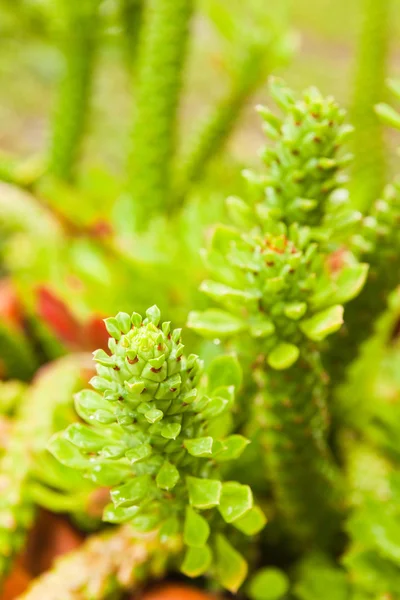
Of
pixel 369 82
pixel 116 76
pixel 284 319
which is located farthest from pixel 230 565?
pixel 116 76

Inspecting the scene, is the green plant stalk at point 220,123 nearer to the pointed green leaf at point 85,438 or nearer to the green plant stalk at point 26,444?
the green plant stalk at point 26,444

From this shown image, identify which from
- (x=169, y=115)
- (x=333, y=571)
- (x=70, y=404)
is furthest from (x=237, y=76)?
(x=333, y=571)

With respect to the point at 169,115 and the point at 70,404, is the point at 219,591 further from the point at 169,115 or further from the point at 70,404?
the point at 169,115

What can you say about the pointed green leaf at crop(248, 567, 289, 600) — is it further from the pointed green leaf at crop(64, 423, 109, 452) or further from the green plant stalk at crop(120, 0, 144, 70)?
the green plant stalk at crop(120, 0, 144, 70)

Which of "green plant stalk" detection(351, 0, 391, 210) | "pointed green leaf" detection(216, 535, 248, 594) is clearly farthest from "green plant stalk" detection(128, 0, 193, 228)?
"pointed green leaf" detection(216, 535, 248, 594)

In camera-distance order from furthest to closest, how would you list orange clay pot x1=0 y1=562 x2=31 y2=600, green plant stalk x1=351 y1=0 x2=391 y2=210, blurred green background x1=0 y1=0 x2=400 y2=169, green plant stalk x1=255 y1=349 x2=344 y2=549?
1. blurred green background x1=0 y1=0 x2=400 y2=169
2. green plant stalk x1=351 y1=0 x2=391 y2=210
3. orange clay pot x1=0 y1=562 x2=31 y2=600
4. green plant stalk x1=255 y1=349 x2=344 y2=549

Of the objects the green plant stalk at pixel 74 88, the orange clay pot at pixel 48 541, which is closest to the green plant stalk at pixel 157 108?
the green plant stalk at pixel 74 88
